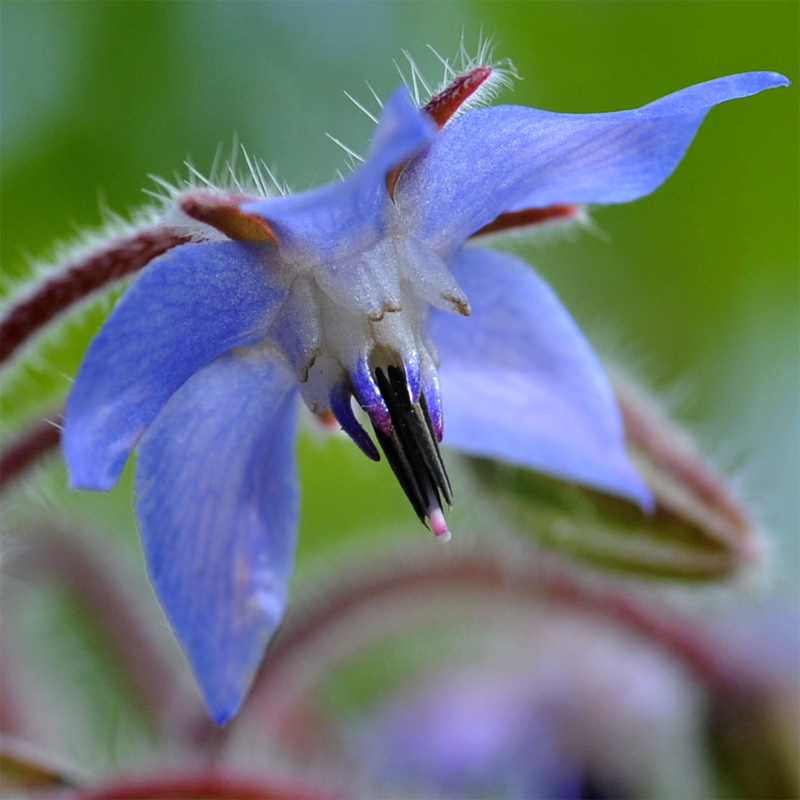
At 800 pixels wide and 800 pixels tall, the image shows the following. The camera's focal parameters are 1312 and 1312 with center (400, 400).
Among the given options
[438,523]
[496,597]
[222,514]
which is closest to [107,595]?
[496,597]

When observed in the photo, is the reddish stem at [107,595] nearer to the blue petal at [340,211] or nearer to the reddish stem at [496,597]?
the reddish stem at [496,597]

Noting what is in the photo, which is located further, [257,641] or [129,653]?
[129,653]

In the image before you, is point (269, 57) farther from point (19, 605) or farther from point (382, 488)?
point (19, 605)

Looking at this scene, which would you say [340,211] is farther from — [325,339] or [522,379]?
[522,379]

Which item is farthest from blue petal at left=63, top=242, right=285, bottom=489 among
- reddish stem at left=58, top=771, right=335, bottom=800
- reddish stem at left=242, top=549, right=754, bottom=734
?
reddish stem at left=242, top=549, right=754, bottom=734

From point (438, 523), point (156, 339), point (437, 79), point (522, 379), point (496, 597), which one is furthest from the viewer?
point (437, 79)

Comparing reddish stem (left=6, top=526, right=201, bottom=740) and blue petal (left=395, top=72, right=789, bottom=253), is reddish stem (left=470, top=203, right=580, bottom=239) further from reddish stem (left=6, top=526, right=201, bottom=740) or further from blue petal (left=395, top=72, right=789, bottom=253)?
reddish stem (left=6, top=526, right=201, bottom=740)

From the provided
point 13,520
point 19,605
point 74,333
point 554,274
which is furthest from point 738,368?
point 13,520
